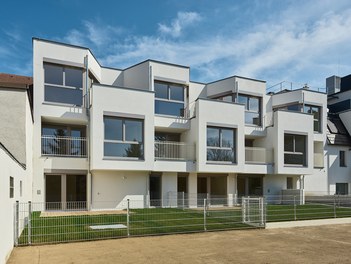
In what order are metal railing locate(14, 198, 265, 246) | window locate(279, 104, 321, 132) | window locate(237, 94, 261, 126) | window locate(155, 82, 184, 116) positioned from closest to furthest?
metal railing locate(14, 198, 265, 246) → window locate(155, 82, 184, 116) → window locate(237, 94, 261, 126) → window locate(279, 104, 321, 132)

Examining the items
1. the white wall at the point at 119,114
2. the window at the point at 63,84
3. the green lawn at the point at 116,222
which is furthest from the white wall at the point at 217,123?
the window at the point at 63,84

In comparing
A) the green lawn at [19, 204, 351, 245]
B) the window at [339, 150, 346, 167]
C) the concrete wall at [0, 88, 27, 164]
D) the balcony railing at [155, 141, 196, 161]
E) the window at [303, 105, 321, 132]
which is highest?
the window at [303, 105, 321, 132]

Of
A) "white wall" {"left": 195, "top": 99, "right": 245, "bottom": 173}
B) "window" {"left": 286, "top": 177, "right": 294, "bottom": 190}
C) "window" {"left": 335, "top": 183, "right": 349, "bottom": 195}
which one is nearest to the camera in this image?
"white wall" {"left": 195, "top": 99, "right": 245, "bottom": 173}

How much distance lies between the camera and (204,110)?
20.2m

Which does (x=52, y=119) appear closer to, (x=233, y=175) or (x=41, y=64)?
(x=41, y=64)

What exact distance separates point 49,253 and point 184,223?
5.41m

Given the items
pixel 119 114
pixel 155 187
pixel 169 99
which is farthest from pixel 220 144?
pixel 119 114

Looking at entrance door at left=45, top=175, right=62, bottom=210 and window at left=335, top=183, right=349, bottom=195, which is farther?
window at left=335, top=183, right=349, bottom=195

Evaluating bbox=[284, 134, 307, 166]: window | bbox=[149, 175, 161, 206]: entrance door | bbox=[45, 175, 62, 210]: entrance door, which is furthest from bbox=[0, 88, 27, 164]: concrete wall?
bbox=[284, 134, 307, 166]: window

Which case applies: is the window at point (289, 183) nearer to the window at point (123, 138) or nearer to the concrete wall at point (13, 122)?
the window at point (123, 138)

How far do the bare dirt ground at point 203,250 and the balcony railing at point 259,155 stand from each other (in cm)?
1124

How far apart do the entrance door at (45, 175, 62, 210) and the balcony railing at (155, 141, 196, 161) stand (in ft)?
17.3

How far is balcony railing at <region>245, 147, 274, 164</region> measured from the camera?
22.6 meters

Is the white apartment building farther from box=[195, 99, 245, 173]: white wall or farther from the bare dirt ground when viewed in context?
the bare dirt ground
